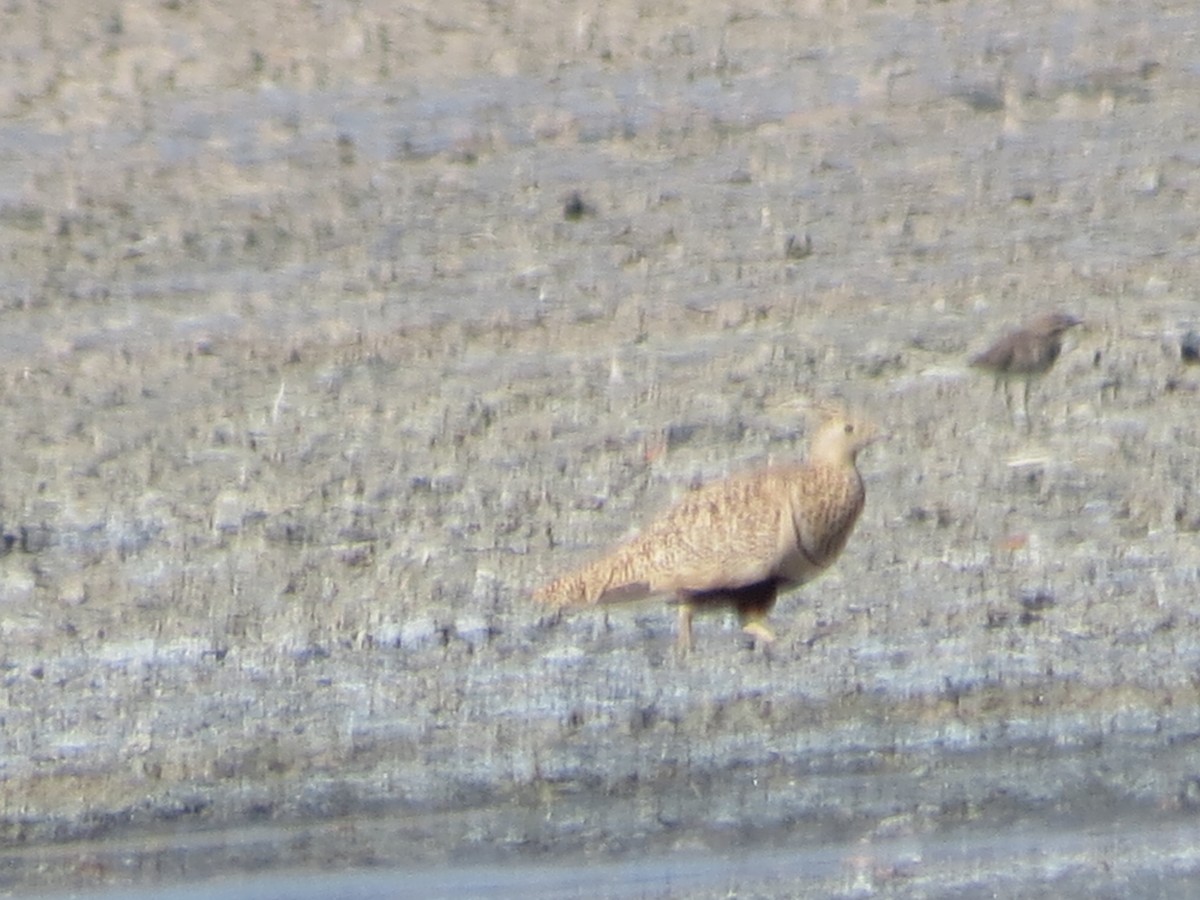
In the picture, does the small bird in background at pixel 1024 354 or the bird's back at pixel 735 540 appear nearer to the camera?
the bird's back at pixel 735 540

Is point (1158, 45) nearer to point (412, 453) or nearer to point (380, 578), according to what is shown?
point (412, 453)

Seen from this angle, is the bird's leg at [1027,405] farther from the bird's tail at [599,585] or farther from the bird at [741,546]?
the bird's tail at [599,585]

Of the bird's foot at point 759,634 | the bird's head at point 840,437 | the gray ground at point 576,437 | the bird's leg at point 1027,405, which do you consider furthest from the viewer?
the bird's leg at point 1027,405

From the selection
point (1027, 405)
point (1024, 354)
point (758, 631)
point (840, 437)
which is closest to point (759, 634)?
point (758, 631)

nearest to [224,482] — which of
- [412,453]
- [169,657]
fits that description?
[412,453]

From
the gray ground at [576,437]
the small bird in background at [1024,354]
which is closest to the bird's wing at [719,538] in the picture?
the gray ground at [576,437]

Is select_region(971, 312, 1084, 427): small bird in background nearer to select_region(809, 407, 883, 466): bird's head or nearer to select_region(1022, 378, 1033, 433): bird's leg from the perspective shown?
select_region(1022, 378, 1033, 433): bird's leg

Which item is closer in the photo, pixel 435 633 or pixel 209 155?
pixel 435 633

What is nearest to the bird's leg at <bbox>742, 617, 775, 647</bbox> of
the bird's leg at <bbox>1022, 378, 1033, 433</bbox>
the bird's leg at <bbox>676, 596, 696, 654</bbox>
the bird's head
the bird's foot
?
the bird's foot
